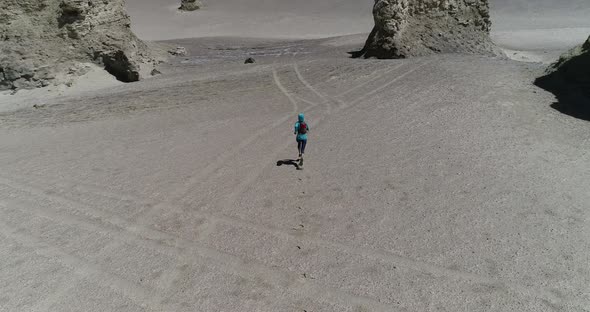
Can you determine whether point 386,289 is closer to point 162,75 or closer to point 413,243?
point 413,243

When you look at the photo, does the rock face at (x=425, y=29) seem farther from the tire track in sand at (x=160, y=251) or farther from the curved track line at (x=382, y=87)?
the tire track in sand at (x=160, y=251)

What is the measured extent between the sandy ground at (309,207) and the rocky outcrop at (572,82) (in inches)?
19.8

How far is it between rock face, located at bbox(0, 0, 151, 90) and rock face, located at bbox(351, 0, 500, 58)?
1077 cm

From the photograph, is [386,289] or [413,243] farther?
[413,243]

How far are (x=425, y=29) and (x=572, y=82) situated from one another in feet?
24.1

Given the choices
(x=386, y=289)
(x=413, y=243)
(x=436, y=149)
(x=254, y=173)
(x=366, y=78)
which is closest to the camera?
(x=386, y=289)

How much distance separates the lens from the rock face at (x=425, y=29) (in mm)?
18406

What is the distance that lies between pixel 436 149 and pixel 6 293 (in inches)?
312

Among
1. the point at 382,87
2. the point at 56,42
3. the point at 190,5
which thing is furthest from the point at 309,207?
the point at 190,5

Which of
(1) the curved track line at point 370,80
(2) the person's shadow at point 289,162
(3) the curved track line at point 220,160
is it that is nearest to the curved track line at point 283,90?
Answer: (3) the curved track line at point 220,160

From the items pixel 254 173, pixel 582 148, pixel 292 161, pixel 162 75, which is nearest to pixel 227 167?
pixel 254 173

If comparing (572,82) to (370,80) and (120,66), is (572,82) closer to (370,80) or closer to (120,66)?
(370,80)

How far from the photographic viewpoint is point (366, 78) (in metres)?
15.7

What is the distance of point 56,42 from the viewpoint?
17.4 metres
